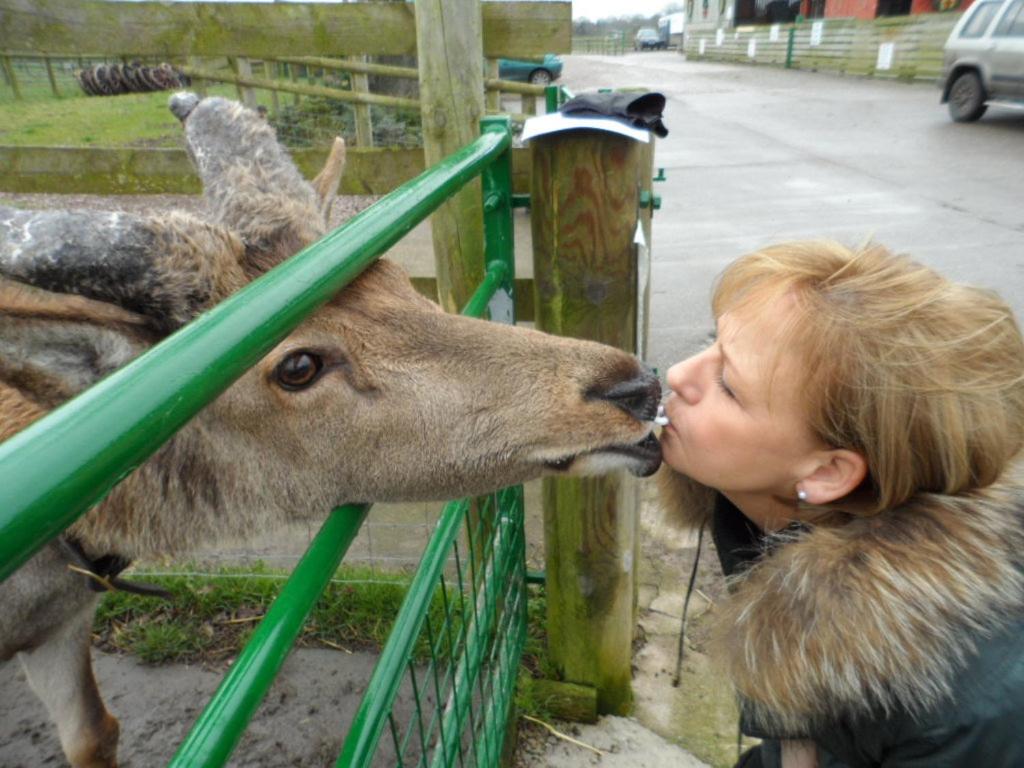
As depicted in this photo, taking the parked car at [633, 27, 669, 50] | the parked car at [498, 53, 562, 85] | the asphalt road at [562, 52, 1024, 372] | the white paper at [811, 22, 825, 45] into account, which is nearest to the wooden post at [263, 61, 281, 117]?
the asphalt road at [562, 52, 1024, 372]

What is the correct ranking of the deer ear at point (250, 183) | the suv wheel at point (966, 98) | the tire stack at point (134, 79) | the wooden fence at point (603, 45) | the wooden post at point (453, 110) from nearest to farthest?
the deer ear at point (250, 183), the wooden post at point (453, 110), the tire stack at point (134, 79), the suv wheel at point (966, 98), the wooden fence at point (603, 45)

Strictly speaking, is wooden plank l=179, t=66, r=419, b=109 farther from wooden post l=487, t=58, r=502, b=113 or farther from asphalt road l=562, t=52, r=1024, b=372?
asphalt road l=562, t=52, r=1024, b=372

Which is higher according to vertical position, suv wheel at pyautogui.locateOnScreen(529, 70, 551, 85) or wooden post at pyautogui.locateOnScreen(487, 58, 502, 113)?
wooden post at pyautogui.locateOnScreen(487, 58, 502, 113)

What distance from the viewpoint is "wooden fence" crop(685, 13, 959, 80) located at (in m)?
26.8

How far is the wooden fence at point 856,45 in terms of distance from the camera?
26827 mm

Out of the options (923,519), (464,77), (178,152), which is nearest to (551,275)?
(464,77)

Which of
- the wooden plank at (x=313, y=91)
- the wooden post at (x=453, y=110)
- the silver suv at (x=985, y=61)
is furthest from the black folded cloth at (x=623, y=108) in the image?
the silver suv at (x=985, y=61)

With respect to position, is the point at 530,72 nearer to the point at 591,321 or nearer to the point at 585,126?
the point at 591,321

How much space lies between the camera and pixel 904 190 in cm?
1200

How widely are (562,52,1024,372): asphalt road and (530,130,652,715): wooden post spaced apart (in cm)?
154

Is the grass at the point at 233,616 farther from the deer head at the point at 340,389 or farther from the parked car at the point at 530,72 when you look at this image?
the parked car at the point at 530,72

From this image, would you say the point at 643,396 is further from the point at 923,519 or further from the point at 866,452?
the point at 923,519

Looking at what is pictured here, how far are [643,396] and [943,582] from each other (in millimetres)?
784

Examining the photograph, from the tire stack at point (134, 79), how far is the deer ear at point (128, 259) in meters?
5.51
